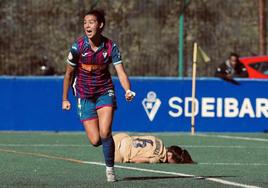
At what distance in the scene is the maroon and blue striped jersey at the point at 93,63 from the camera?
1188cm

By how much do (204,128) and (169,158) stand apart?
8.01m

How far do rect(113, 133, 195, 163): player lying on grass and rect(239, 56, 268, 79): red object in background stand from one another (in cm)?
1193

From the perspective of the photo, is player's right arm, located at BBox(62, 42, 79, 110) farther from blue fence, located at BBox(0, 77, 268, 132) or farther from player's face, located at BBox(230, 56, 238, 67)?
player's face, located at BBox(230, 56, 238, 67)

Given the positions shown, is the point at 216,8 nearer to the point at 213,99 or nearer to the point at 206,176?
the point at 213,99

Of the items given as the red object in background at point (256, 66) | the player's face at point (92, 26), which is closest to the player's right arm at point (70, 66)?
the player's face at point (92, 26)

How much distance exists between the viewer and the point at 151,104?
2262cm

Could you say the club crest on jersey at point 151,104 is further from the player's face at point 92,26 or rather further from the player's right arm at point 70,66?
the player's face at point 92,26

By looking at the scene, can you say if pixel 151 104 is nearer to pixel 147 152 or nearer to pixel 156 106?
pixel 156 106

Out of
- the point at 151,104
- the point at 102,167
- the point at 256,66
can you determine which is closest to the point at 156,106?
the point at 151,104

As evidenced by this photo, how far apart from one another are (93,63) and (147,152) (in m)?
3.02

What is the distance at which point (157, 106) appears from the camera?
74.2 feet

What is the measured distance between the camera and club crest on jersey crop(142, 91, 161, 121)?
22531 mm

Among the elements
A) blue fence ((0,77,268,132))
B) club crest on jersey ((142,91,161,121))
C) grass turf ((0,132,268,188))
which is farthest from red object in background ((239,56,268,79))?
grass turf ((0,132,268,188))

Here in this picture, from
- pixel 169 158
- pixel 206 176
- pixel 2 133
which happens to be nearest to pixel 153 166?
pixel 169 158
